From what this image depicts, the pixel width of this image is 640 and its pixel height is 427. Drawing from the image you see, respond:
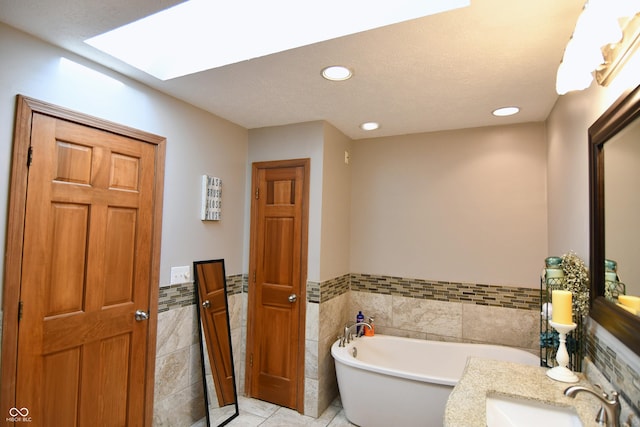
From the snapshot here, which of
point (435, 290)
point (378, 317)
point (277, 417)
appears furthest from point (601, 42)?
point (277, 417)

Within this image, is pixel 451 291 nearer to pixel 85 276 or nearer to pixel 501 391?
pixel 501 391

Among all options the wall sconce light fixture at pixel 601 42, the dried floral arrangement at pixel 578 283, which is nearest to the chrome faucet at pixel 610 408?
the dried floral arrangement at pixel 578 283

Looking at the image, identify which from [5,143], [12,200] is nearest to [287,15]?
[5,143]

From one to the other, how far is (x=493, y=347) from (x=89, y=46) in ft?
11.3

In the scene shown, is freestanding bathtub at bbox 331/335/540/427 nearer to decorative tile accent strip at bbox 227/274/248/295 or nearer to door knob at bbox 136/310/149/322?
decorative tile accent strip at bbox 227/274/248/295

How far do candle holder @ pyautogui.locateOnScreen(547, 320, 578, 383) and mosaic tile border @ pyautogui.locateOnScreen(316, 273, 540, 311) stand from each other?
125cm

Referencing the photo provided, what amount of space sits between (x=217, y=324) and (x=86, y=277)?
3.68 ft

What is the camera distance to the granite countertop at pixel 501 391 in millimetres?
1258

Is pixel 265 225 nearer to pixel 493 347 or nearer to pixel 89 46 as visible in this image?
pixel 89 46

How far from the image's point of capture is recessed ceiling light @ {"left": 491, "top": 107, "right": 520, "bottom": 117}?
250cm

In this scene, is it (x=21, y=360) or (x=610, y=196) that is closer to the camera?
(x=610, y=196)

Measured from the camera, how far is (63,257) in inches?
72.0

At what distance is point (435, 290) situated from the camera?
3.08m

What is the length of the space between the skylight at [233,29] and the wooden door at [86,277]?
1.73ft
